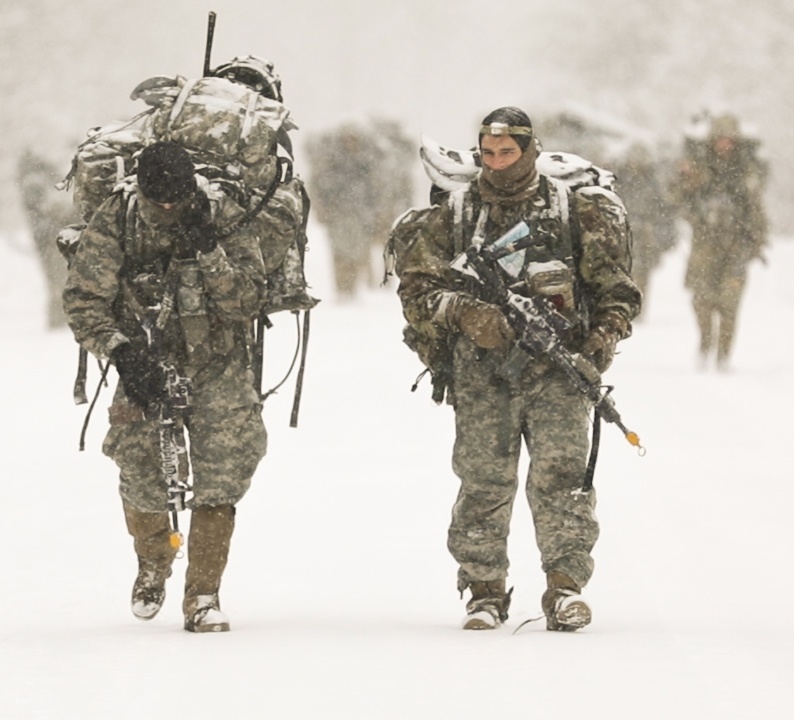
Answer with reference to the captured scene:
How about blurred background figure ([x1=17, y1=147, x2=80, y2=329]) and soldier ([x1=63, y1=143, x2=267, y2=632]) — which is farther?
blurred background figure ([x1=17, y1=147, x2=80, y2=329])

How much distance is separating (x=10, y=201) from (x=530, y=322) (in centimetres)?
4319

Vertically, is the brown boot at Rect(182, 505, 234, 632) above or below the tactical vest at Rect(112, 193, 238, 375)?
below

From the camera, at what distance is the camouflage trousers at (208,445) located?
6.70m

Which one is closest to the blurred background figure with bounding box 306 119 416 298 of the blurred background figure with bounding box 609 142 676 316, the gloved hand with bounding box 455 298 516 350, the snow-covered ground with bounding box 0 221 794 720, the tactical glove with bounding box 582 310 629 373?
the blurred background figure with bounding box 609 142 676 316

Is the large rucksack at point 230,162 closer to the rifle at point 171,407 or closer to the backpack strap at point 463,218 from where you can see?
the rifle at point 171,407

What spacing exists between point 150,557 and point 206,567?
1.67 feet

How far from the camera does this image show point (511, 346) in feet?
22.1

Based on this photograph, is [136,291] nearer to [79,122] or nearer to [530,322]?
[530,322]

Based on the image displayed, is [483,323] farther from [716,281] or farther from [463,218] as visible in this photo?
[716,281]

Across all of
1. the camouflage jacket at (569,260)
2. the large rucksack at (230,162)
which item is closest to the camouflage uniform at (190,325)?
the large rucksack at (230,162)

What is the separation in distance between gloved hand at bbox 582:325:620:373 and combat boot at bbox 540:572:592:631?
0.74m

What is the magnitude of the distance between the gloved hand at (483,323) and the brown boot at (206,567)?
104cm

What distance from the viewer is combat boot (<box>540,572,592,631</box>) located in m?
6.44

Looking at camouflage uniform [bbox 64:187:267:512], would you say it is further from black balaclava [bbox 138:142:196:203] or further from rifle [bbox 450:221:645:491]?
rifle [bbox 450:221:645:491]
